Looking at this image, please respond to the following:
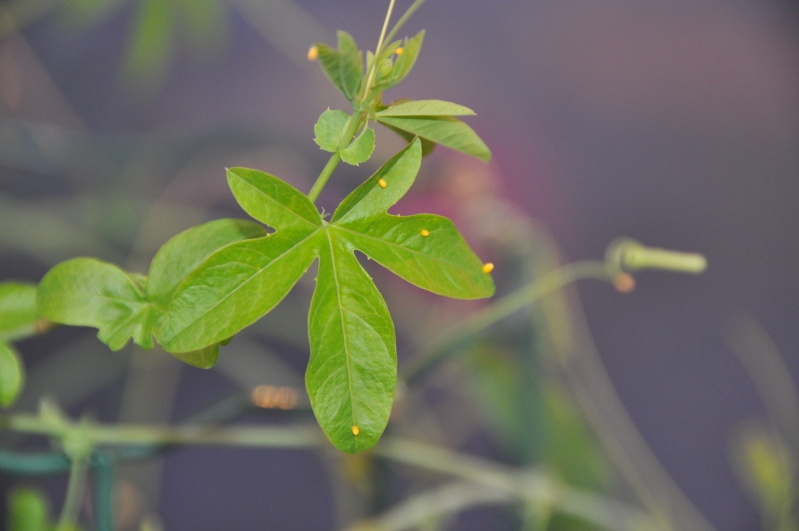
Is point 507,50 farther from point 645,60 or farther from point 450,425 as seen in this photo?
point 450,425

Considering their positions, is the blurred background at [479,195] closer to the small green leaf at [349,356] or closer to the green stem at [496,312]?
the green stem at [496,312]

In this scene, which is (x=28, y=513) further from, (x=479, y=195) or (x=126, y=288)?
(x=479, y=195)

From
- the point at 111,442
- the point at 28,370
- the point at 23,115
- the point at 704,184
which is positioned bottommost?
the point at 111,442

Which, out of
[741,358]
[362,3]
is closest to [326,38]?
[362,3]

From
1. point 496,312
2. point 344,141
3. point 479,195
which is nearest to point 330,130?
point 344,141

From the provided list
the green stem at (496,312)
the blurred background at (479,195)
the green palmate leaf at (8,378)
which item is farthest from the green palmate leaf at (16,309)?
the blurred background at (479,195)

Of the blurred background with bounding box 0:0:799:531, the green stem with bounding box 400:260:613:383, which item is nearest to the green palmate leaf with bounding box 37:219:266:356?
the green stem with bounding box 400:260:613:383

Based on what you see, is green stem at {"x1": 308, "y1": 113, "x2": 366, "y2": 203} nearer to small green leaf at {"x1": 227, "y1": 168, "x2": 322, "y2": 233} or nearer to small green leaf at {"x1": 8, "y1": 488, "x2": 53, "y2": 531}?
small green leaf at {"x1": 227, "y1": 168, "x2": 322, "y2": 233}
